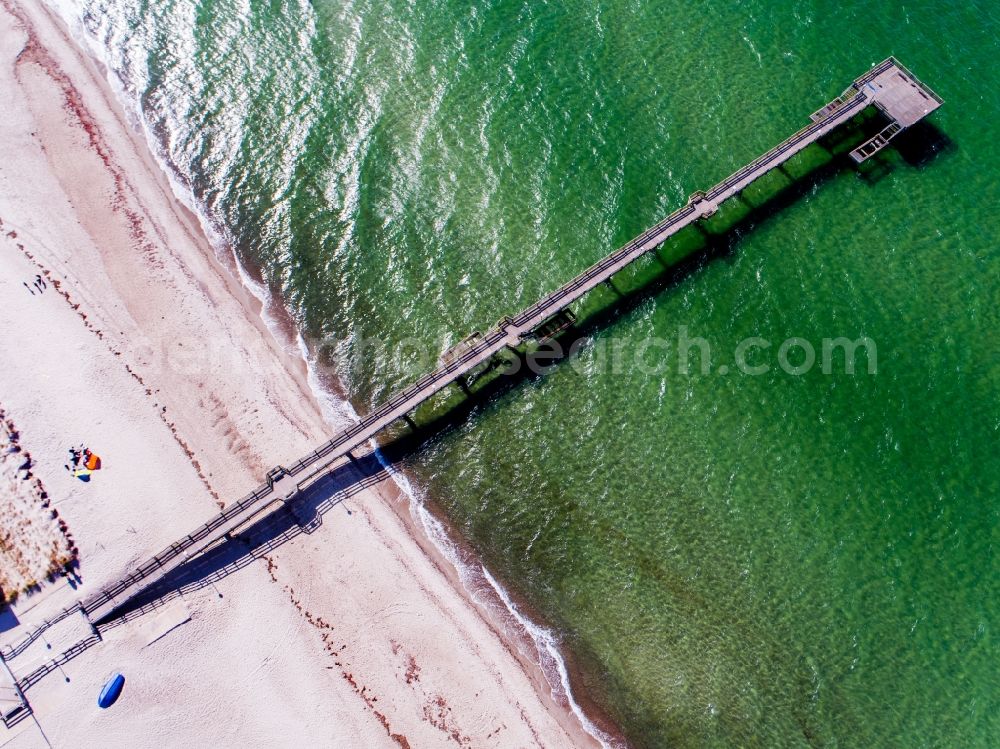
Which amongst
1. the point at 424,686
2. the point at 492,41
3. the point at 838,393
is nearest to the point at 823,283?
the point at 838,393

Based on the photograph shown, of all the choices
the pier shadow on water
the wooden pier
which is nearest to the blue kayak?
the pier shadow on water

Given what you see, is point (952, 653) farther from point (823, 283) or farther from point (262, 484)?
point (262, 484)

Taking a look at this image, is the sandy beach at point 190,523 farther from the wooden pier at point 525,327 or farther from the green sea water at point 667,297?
the green sea water at point 667,297

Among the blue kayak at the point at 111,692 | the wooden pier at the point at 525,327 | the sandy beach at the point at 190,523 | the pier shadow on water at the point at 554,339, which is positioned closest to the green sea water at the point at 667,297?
the pier shadow on water at the point at 554,339

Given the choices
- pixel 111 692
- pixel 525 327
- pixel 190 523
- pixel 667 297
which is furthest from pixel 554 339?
pixel 111 692

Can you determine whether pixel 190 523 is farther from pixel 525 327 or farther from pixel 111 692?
pixel 525 327

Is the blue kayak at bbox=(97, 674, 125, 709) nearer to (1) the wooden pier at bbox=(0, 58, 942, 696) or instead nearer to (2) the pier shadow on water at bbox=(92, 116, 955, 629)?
(2) the pier shadow on water at bbox=(92, 116, 955, 629)
